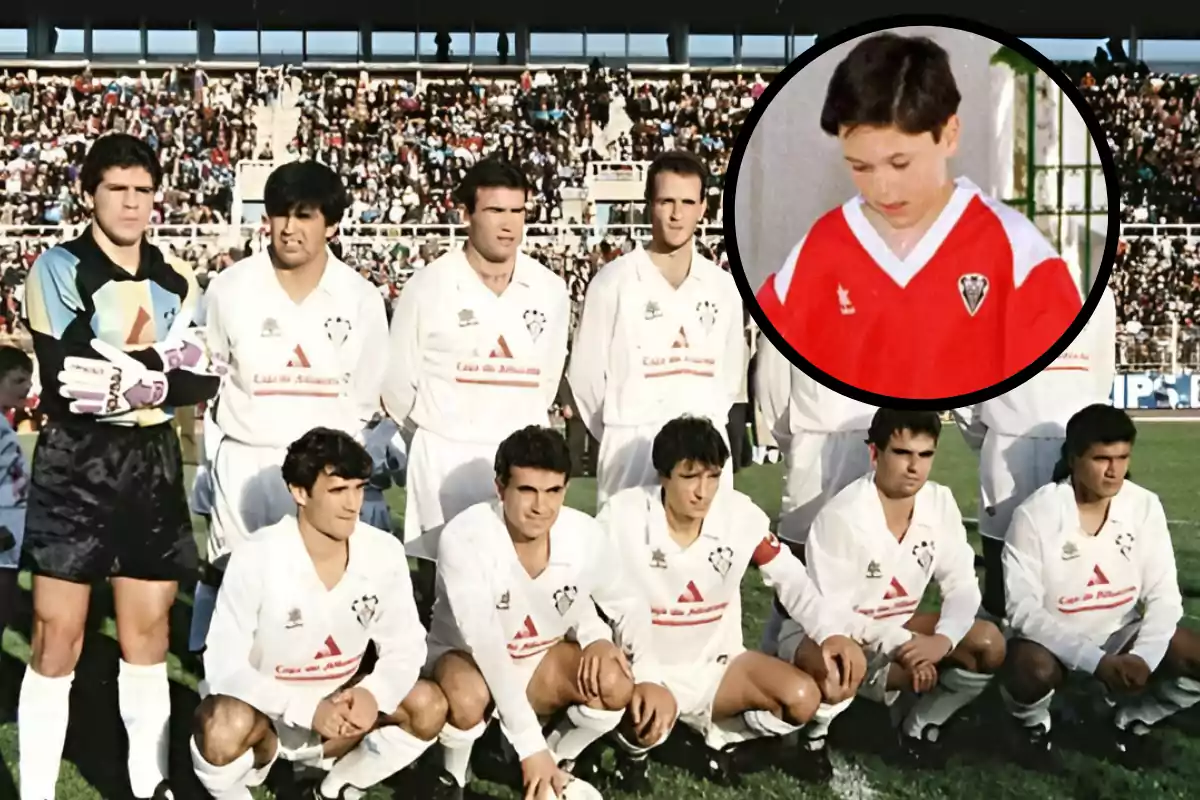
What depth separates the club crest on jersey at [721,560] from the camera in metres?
3.51

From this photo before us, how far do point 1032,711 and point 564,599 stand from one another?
1377mm

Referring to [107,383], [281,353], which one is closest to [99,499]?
[107,383]

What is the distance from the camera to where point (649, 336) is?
11.5 feet

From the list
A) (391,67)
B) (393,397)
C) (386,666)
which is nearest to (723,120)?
Answer: (391,67)

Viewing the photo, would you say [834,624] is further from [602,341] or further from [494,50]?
[494,50]

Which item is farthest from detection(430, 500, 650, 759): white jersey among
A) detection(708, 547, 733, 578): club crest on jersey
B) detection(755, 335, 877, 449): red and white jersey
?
detection(755, 335, 877, 449): red and white jersey

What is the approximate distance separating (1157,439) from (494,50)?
2.20m

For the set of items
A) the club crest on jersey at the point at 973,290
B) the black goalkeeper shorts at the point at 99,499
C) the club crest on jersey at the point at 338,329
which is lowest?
the black goalkeeper shorts at the point at 99,499

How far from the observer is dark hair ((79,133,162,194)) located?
3.32 m

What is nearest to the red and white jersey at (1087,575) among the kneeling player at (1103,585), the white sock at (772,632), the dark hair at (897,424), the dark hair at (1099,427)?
the kneeling player at (1103,585)

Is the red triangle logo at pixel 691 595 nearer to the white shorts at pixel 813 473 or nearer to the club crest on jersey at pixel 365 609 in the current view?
the white shorts at pixel 813 473

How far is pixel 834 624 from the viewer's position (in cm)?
359

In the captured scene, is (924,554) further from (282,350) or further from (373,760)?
(282,350)

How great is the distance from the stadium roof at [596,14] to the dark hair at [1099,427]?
1091mm
